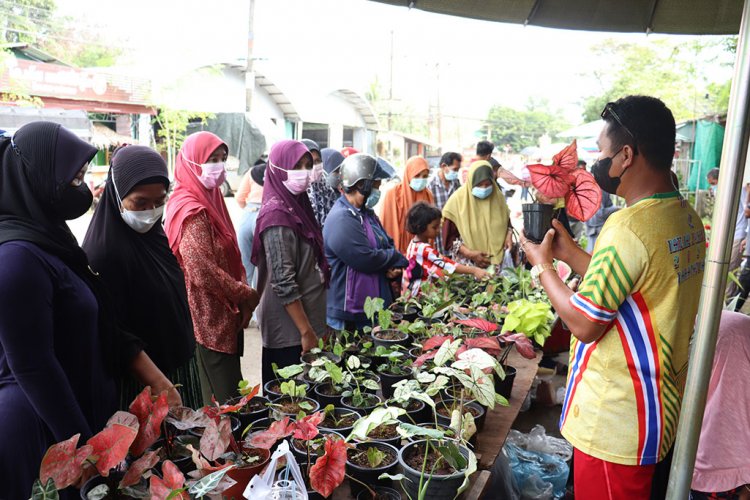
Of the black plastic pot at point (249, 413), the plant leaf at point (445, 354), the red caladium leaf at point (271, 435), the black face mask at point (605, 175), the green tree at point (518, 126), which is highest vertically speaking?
the green tree at point (518, 126)

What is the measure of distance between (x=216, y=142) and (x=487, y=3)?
143 centimetres

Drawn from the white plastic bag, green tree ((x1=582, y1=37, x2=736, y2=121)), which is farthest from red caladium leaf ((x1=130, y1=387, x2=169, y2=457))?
green tree ((x1=582, y1=37, x2=736, y2=121))

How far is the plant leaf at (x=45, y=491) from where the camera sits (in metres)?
1.07

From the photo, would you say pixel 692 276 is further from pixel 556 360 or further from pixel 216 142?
pixel 556 360

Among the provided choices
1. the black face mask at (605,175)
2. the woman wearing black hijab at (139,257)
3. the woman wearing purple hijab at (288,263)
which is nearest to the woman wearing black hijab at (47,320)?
the woman wearing black hijab at (139,257)

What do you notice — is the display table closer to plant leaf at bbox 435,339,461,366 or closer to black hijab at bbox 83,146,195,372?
plant leaf at bbox 435,339,461,366

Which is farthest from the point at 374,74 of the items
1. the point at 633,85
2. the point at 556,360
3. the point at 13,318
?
the point at 13,318

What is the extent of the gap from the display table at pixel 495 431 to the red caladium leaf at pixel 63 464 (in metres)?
0.59

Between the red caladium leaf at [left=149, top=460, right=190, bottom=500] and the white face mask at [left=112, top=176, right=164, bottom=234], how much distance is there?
1.02 m

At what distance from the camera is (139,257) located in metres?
2.01

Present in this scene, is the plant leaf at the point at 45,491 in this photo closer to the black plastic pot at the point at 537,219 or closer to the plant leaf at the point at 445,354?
the plant leaf at the point at 445,354

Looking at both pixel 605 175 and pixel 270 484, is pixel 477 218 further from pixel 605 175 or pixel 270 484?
pixel 270 484

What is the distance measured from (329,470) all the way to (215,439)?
11.0 inches

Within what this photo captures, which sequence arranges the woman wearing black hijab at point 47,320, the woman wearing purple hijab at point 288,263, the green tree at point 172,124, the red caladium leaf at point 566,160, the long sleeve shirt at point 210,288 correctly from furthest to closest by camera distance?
the green tree at point 172,124 < the woman wearing purple hijab at point 288,263 < the long sleeve shirt at point 210,288 < the red caladium leaf at point 566,160 < the woman wearing black hijab at point 47,320
